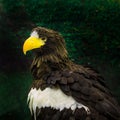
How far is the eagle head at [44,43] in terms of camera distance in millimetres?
3842

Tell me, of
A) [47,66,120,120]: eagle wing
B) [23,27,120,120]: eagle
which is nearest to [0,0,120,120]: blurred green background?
[23,27,120,120]: eagle

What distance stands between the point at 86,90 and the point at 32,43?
0.58 metres

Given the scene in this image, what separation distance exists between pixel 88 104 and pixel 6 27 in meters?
1.54

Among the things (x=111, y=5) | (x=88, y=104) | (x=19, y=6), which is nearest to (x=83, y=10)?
(x=111, y=5)

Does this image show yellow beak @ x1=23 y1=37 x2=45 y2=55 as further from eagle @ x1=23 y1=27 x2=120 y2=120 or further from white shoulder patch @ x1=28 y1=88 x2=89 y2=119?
white shoulder patch @ x1=28 y1=88 x2=89 y2=119

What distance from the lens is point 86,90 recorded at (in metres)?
3.70

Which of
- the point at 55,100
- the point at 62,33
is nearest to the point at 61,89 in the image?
the point at 55,100

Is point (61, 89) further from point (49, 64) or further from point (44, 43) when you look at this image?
point (44, 43)

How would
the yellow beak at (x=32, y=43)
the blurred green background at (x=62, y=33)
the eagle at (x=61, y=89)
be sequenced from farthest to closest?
1. the blurred green background at (x=62, y=33)
2. the yellow beak at (x=32, y=43)
3. the eagle at (x=61, y=89)

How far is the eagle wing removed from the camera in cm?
367

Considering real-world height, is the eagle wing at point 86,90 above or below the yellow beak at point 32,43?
below

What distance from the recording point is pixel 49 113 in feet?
12.1

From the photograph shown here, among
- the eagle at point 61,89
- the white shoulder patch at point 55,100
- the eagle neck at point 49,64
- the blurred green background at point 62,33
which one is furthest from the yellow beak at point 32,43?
the blurred green background at point 62,33

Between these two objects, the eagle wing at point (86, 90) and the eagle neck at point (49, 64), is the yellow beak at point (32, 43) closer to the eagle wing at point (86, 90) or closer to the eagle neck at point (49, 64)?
the eagle neck at point (49, 64)
